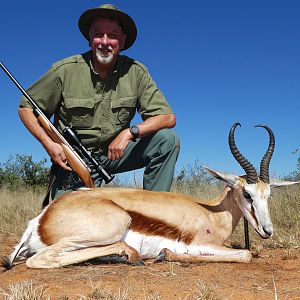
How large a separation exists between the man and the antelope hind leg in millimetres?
1564

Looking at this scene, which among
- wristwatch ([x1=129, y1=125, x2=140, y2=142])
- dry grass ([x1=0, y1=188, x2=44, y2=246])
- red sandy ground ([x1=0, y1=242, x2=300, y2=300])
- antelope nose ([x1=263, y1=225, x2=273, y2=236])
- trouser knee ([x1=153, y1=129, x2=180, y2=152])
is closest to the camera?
red sandy ground ([x1=0, y1=242, x2=300, y2=300])

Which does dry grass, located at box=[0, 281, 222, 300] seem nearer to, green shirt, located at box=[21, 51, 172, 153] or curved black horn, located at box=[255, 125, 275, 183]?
curved black horn, located at box=[255, 125, 275, 183]

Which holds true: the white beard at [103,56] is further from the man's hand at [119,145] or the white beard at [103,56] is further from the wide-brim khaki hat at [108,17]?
the man's hand at [119,145]

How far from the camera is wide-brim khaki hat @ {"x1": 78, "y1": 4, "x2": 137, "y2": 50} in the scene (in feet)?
17.5

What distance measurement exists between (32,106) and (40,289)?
9.52ft

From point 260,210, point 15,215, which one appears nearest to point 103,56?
point 260,210

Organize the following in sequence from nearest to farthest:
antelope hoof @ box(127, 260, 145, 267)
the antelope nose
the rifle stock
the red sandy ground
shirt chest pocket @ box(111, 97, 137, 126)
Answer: the red sandy ground
antelope hoof @ box(127, 260, 145, 267)
the antelope nose
the rifle stock
shirt chest pocket @ box(111, 97, 137, 126)

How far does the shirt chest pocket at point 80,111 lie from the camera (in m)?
5.32

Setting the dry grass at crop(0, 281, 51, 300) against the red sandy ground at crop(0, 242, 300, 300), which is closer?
the dry grass at crop(0, 281, 51, 300)

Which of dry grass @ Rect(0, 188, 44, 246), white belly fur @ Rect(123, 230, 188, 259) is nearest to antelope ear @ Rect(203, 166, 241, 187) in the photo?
white belly fur @ Rect(123, 230, 188, 259)

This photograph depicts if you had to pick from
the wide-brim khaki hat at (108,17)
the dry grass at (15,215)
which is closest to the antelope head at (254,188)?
the wide-brim khaki hat at (108,17)

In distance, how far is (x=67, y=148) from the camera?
15.8 ft

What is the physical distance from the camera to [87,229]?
3.70 meters

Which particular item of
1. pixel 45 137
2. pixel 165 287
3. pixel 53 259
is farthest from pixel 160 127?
pixel 165 287
